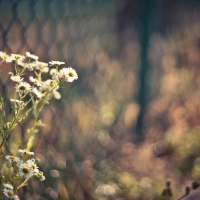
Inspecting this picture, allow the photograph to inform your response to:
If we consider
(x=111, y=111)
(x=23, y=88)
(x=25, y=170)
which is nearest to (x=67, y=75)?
(x=23, y=88)

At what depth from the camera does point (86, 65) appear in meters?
2.69

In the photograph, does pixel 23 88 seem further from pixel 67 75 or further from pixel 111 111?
pixel 111 111

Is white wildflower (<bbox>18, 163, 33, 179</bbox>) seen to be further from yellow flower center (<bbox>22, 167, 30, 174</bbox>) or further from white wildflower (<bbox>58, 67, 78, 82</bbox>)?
white wildflower (<bbox>58, 67, 78, 82</bbox>)

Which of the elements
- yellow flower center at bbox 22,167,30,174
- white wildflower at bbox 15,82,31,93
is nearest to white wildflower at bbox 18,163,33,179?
yellow flower center at bbox 22,167,30,174

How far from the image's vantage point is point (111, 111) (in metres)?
3.13

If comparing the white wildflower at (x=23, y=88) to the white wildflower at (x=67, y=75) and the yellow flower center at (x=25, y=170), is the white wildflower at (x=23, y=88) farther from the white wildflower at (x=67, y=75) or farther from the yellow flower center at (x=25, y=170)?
the yellow flower center at (x=25, y=170)

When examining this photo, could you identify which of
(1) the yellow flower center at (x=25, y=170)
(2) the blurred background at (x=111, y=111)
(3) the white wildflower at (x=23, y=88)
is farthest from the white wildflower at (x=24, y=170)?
(2) the blurred background at (x=111, y=111)

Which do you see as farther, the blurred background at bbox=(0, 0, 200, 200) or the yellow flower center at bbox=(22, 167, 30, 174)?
the blurred background at bbox=(0, 0, 200, 200)

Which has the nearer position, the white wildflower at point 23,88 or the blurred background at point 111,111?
the white wildflower at point 23,88

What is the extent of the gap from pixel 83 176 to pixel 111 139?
63cm

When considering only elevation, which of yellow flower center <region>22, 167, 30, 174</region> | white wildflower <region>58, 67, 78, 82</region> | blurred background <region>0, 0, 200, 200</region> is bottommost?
yellow flower center <region>22, 167, 30, 174</region>

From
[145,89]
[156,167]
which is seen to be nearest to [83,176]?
[156,167]

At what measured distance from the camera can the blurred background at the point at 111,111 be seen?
6.88 ft

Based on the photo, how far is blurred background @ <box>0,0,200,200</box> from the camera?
2098 mm
